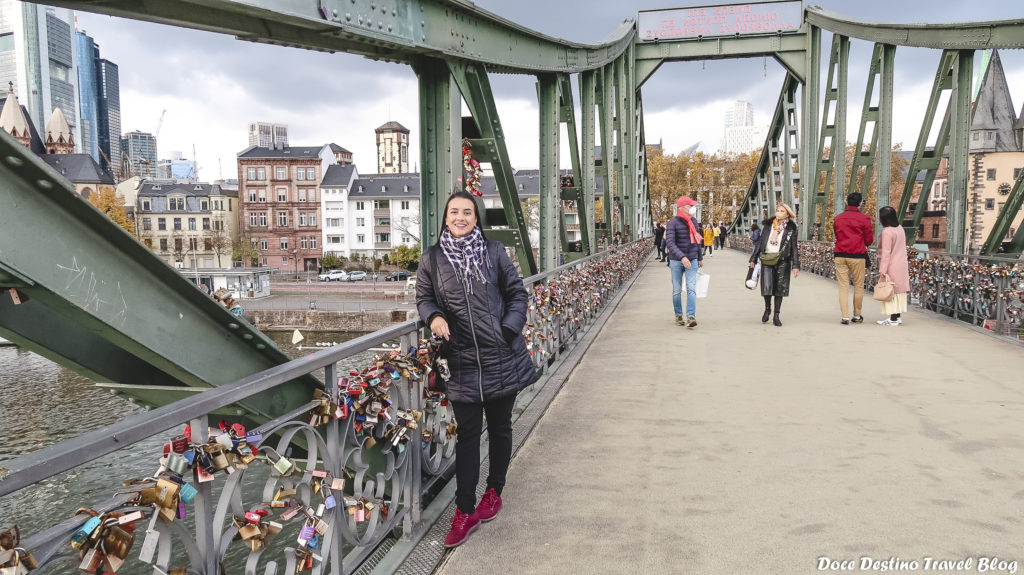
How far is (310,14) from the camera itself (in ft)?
9.27

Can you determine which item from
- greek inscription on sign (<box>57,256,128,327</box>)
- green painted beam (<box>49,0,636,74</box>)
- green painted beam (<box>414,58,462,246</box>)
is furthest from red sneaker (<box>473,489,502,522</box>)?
green painted beam (<box>49,0,636,74</box>)

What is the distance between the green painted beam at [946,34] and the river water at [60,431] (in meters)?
9.74

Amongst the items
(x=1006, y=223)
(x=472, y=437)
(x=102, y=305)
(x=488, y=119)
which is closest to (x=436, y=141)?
(x=488, y=119)

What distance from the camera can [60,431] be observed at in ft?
68.0

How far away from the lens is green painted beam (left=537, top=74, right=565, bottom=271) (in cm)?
712

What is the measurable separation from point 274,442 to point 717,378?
13.5ft

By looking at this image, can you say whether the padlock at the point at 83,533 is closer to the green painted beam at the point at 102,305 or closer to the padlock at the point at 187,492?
the padlock at the point at 187,492

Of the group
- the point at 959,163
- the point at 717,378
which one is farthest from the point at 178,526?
the point at 959,163

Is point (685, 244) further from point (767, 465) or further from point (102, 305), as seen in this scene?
point (102, 305)

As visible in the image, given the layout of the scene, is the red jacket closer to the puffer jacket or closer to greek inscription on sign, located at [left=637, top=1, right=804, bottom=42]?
the puffer jacket

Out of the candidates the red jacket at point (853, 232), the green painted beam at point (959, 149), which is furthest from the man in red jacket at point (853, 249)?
the green painted beam at point (959, 149)

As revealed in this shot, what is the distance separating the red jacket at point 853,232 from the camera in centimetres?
873

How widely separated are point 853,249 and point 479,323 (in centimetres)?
733

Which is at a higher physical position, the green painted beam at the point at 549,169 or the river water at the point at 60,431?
the green painted beam at the point at 549,169
